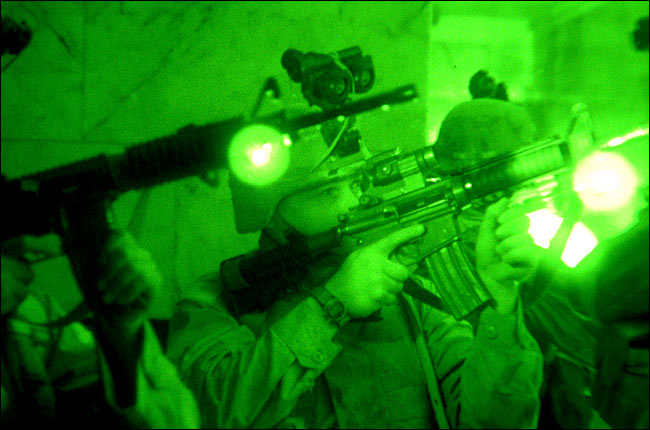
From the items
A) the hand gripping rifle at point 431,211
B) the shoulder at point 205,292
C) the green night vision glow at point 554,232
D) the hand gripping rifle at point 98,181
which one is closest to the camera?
the hand gripping rifle at point 98,181

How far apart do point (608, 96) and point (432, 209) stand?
70.1 inches

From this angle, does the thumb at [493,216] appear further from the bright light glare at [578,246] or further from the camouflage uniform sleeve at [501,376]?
the bright light glare at [578,246]

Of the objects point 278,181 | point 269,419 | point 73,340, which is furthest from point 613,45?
point 73,340

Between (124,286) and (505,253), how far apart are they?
0.62 m

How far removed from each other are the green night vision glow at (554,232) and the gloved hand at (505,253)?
0.64ft

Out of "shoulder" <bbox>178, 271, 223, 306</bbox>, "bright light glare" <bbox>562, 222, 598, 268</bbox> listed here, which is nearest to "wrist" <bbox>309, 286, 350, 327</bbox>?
"shoulder" <bbox>178, 271, 223, 306</bbox>

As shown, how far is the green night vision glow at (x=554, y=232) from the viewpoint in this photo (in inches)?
36.7

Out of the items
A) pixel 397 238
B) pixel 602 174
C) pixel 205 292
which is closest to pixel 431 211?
pixel 397 238

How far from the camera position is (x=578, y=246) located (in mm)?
1021

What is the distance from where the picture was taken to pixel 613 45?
1980 millimetres

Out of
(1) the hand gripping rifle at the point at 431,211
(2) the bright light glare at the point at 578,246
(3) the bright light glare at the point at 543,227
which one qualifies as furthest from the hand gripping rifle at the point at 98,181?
(2) the bright light glare at the point at 578,246

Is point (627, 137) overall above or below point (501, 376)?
above

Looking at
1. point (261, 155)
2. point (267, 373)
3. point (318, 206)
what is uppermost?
point (261, 155)

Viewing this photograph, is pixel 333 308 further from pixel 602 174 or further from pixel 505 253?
pixel 602 174
